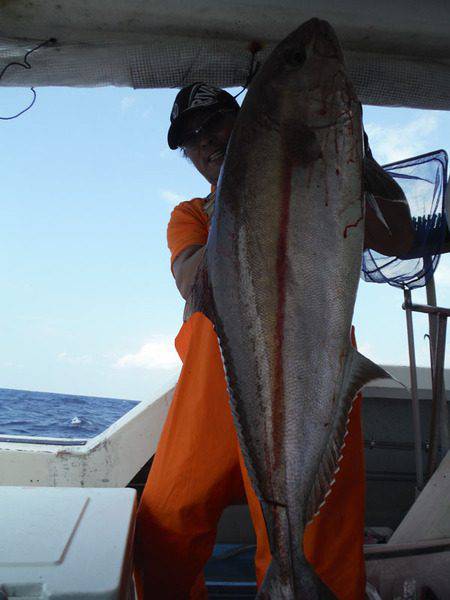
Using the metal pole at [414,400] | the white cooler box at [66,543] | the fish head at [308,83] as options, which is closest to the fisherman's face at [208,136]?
the fish head at [308,83]

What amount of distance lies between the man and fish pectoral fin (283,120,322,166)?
1.38 ft

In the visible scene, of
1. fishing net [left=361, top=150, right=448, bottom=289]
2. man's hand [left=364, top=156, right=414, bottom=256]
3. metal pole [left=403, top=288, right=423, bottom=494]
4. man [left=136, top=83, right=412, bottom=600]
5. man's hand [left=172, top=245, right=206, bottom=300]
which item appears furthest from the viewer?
metal pole [left=403, top=288, right=423, bottom=494]

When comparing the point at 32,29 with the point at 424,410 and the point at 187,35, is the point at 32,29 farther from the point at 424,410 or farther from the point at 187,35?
the point at 424,410

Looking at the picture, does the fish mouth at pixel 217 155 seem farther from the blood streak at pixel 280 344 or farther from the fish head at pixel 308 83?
the blood streak at pixel 280 344

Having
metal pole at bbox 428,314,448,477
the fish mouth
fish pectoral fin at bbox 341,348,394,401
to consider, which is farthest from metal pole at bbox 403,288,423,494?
fish pectoral fin at bbox 341,348,394,401

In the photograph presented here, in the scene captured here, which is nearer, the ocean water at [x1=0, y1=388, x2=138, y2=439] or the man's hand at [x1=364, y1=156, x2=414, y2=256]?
the man's hand at [x1=364, y1=156, x2=414, y2=256]

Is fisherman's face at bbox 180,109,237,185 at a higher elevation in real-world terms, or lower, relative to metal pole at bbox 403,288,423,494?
higher

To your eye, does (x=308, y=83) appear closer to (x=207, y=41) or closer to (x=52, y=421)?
(x=207, y=41)

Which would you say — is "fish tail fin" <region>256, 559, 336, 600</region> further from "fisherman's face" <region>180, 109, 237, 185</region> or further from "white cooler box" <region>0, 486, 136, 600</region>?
"fisherman's face" <region>180, 109, 237, 185</region>

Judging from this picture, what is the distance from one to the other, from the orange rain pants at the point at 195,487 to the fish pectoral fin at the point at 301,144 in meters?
0.91

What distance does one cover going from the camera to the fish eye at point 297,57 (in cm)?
135

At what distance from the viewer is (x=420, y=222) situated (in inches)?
111

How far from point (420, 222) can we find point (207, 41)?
1506 mm

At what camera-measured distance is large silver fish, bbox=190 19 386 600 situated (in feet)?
3.96
